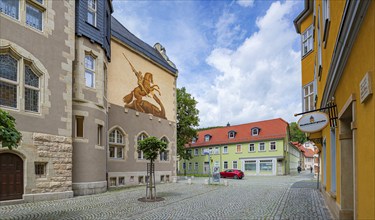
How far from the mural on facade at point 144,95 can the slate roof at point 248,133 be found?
2426 centimetres

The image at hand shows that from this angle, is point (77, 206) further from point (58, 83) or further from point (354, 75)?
point (354, 75)

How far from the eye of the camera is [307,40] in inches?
658

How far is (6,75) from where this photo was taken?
1167cm

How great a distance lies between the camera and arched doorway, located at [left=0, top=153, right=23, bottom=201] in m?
11.2

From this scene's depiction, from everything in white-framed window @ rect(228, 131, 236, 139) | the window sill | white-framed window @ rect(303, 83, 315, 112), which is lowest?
white-framed window @ rect(228, 131, 236, 139)

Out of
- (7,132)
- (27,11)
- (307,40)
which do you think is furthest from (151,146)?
(307,40)

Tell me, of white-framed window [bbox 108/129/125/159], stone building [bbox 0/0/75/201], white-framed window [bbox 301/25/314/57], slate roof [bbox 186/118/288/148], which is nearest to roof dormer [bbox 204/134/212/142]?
slate roof [bbox 186/118/288/148]

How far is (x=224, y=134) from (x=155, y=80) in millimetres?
29993

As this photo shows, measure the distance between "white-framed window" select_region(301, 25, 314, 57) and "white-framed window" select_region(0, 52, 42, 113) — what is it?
570 inches

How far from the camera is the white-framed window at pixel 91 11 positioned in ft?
53.2

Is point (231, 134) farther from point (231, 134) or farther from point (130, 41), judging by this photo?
point (130, 41)

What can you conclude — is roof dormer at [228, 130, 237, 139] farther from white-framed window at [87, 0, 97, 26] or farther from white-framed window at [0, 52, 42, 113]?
white-framed window at [0, 52, 42, 113]

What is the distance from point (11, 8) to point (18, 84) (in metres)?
3.27

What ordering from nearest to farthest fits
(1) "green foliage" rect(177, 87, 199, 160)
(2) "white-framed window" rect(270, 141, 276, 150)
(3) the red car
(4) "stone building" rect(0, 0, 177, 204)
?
(4) "stone building" rect(0, 0, 177, 204), (3) the red car, (1) "green foliage" rect(177, 87, 199, 160), (2) "white-framed window" rect(270, 141, 276, 150)
